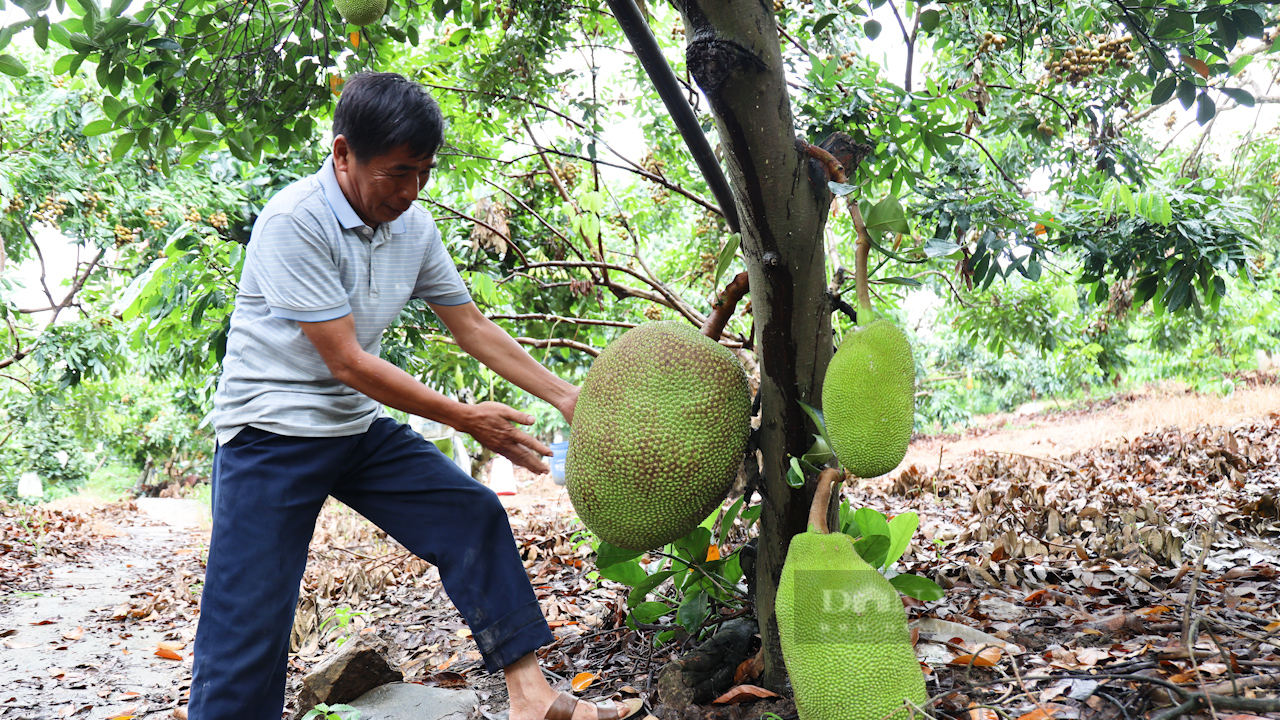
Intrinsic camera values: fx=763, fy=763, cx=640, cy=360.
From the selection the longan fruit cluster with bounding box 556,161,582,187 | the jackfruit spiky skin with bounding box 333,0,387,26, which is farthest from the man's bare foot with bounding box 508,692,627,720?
the longan fruit cluster with bounding box 556,161,582,187

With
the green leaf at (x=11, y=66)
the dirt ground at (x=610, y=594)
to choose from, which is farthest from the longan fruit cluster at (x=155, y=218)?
the green leaf at (x=11, y=66)

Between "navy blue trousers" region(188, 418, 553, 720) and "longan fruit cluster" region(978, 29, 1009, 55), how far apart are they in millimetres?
2549

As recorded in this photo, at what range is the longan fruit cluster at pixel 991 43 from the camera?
2930 millimetres

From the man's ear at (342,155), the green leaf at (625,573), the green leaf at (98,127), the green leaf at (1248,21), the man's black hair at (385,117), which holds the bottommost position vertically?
the green leaf at (625,573)

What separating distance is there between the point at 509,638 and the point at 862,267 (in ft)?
3.59

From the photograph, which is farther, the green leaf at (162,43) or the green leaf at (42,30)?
the green leaf at (162,43)

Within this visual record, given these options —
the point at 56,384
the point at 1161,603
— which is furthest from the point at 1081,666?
the point at 56,384

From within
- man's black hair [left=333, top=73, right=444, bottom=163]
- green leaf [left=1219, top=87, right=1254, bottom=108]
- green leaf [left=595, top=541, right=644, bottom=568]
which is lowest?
green leaf [left=595, top=541, right=644, bottom=568]

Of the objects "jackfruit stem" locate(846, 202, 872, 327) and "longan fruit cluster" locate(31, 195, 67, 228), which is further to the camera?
"longan fruit cluster" locate(31, 195, 67, 228)

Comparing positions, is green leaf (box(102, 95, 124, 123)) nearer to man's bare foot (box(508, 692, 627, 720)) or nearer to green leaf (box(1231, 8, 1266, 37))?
man's bare foot (box(508, 692, 627, 720))

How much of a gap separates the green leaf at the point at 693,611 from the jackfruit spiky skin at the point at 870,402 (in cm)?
A: 73

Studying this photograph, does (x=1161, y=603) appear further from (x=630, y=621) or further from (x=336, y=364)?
(x=336, y=364)

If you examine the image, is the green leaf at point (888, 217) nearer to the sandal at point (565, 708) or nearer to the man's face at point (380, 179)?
the man's face at point (380, 179)

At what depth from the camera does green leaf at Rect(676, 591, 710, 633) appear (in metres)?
1.69
